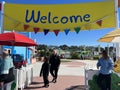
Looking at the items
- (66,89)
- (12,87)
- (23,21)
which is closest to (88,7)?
(23,21)

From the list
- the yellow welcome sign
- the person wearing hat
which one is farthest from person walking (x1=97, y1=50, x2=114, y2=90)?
the person wearing hat

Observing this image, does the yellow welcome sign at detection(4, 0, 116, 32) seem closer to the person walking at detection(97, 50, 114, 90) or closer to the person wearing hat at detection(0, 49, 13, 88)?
the person walking at detection(97, 50, 114, 90)

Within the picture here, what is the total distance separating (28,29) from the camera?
1257 cm

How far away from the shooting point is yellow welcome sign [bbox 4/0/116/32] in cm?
1183

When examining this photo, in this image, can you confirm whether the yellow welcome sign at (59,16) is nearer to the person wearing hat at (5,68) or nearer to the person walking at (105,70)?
the person walking at (105,70)

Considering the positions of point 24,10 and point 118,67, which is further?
point 24,10

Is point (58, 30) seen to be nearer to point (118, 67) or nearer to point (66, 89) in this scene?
point (66, 89)

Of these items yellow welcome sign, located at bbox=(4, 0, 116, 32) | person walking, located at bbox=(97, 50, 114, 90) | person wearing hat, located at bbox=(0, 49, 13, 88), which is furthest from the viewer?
yellow welcome sign, located at bbox=(4, 0, 116, 32)

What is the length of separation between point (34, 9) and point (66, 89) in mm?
3799

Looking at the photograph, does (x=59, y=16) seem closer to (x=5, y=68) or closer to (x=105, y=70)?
(x=105, y=70)

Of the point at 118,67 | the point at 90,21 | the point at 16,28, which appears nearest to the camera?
the point at 118,67

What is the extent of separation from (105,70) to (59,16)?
3876mm

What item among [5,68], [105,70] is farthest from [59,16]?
[5,68]

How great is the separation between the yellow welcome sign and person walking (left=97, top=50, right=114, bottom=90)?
2.82m
